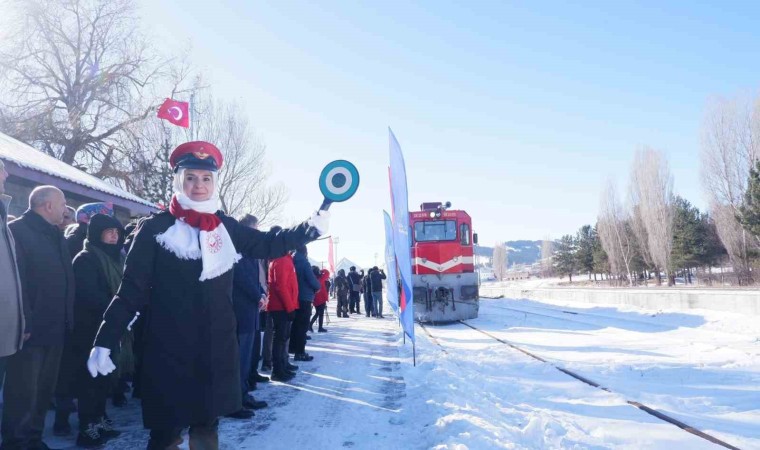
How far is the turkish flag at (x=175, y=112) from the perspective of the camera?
701 inches

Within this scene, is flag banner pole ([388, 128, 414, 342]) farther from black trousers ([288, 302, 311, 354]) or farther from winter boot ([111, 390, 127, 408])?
winter boot ([111, 390, 127, 408])

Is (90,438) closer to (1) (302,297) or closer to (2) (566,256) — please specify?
(1) (302,297)

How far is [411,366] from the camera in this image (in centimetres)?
766

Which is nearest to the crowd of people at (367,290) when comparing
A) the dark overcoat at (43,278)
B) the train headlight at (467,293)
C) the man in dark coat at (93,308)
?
the train headlight at (467,293)

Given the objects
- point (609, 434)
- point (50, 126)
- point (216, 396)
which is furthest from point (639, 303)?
point (50, 126)

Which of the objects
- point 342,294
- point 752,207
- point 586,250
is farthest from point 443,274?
point 586,250

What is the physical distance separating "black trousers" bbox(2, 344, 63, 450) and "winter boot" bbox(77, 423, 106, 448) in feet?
1.16

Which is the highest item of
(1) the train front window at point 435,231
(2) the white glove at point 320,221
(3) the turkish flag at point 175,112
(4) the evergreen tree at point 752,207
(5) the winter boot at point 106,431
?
(3) the turkish flag at point 175,112

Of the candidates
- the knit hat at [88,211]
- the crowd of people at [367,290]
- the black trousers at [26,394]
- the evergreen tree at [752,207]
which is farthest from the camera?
the evergreen tree at [752,207]

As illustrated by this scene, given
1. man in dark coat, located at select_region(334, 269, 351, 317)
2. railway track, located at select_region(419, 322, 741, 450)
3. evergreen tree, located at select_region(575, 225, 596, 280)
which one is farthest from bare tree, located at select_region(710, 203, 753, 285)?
railway track, located at select_region(419, 322, 741, 450)

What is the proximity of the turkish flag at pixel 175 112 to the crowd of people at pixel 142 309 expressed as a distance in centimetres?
1335

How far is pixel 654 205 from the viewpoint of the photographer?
4684 centimetres

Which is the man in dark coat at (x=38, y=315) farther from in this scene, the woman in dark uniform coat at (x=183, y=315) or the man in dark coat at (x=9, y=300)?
the woman in dark uniform coat at (x=183, y=315)

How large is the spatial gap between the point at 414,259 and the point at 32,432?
12.2 meters
